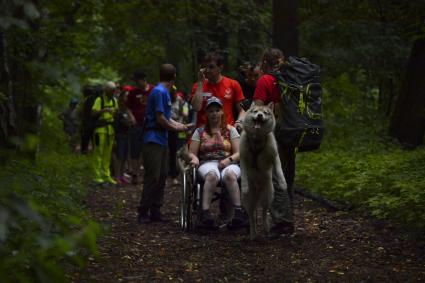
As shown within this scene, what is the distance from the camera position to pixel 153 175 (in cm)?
947

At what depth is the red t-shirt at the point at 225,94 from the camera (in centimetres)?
914

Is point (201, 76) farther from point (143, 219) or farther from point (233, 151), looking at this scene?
point (143, 219)

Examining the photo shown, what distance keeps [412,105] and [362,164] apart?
13.6 feet

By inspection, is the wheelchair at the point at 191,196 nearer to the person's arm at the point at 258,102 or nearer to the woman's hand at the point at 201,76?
the woman's hand at the point at 201,76

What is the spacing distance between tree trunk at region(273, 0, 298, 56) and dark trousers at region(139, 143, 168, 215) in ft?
21.9

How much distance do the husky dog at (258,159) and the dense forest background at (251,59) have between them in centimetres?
155

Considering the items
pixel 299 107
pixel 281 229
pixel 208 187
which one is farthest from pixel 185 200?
pixel 299 107

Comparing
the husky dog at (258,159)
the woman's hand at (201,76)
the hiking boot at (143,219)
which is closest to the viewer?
the husky dog at (258,159)

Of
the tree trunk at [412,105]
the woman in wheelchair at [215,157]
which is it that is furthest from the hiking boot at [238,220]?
the tree trunk at [412,105]

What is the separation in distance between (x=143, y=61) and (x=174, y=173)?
11828 mm

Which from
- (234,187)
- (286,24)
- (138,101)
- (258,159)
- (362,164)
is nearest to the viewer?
(258,159)

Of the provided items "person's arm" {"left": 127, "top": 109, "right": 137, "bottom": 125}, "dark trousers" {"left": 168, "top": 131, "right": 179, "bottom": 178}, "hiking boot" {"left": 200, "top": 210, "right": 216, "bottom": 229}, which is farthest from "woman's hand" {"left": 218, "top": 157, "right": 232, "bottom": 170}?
"person's arm" {"left": 127, "top": 109, "right": 137, "bottom": 125}

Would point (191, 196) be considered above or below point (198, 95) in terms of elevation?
below

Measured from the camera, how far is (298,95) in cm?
765
